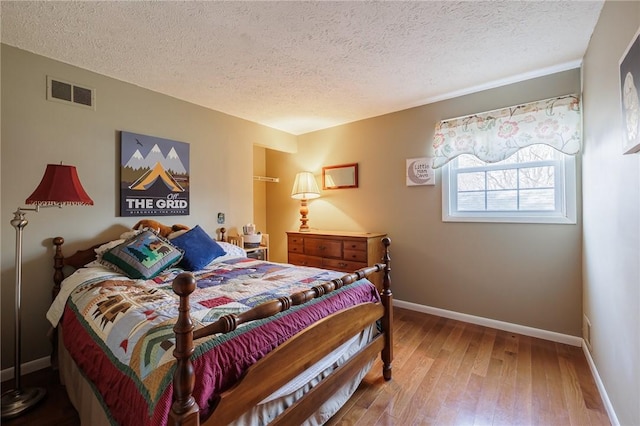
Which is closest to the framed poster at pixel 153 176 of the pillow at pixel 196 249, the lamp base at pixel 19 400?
the pillow at pixel 196 249

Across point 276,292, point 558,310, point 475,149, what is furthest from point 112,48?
point 558,310

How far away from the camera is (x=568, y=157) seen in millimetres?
2469

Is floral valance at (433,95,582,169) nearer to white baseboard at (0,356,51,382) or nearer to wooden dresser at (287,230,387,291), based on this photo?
wooden dresser at (287,230,387,291)

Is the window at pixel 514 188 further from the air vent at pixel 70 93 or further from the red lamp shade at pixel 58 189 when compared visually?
the air vent at pixel 70 93

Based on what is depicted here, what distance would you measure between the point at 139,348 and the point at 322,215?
317cm

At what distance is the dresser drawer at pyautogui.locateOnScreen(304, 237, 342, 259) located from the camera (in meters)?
3.47

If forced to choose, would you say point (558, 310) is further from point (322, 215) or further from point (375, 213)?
point (322, 215)

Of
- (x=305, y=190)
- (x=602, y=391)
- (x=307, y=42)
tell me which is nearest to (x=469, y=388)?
(x=602, y=391)

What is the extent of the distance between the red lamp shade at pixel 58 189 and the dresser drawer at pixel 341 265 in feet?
8.02

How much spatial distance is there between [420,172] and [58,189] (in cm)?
320

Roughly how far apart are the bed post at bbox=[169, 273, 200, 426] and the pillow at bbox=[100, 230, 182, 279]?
1423 mm

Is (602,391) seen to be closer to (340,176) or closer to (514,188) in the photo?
(514,188)

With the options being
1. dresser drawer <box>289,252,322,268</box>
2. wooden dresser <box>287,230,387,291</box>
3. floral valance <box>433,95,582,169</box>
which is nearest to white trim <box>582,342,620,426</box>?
floral valance <box>433,95,582,169</box>

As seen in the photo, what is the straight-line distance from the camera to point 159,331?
1.20 meters
